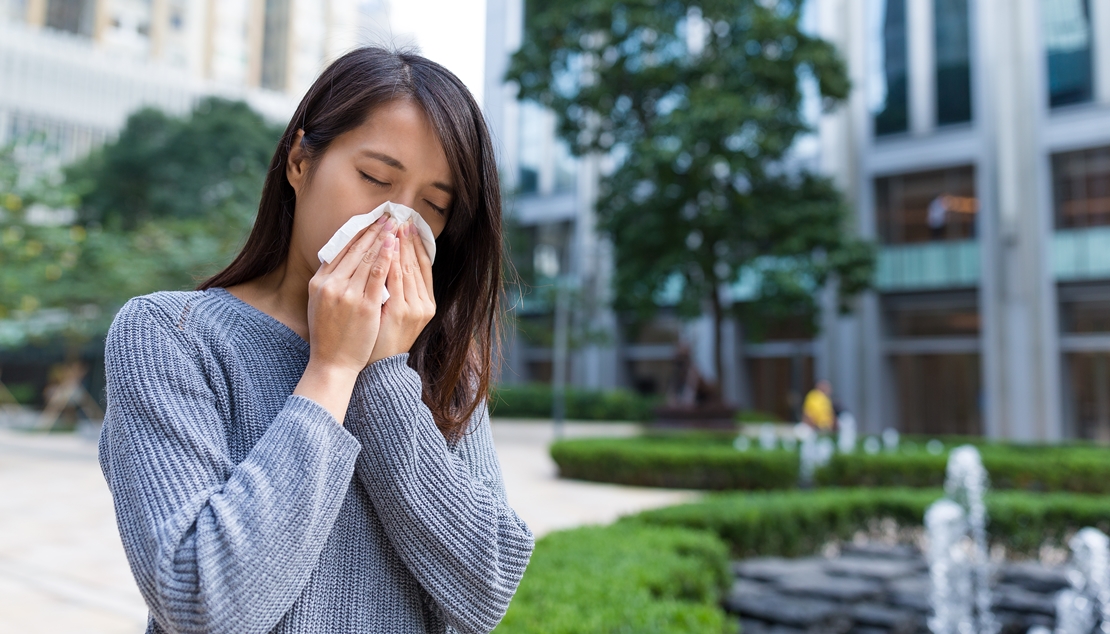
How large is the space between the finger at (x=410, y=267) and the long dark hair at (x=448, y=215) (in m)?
0.10

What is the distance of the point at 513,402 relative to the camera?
2544cm

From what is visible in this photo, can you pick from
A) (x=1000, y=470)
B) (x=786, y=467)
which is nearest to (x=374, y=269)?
(x=786, y=467)

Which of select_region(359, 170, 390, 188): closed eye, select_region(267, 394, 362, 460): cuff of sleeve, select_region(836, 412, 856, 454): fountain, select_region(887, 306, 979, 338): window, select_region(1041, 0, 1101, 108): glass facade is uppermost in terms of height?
select_region(1041, 0, 1101, 108): glass facade

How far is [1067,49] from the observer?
58.9 feet

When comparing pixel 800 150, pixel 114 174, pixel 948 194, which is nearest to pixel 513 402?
pixel 800 150

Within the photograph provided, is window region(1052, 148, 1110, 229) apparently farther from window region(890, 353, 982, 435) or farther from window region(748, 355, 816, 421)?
window region(748, 355, 816, 421)

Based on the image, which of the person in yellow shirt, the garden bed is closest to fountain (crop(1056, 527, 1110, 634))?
the garden bed

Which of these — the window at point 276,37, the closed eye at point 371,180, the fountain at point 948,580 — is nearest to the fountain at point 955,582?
the fountain at point 948,580

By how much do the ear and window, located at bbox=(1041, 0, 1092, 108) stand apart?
69.7 ft

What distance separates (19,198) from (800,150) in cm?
1794

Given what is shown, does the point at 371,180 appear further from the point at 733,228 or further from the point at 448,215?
the point at 733,228

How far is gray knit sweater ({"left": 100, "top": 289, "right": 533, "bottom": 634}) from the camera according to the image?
817mm

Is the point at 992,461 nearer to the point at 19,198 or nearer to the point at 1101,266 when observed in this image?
the point at 1101,266

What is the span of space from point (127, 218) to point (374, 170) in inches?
1165
